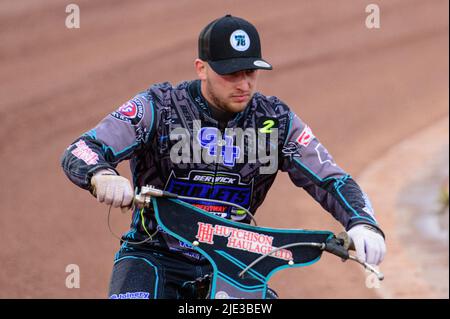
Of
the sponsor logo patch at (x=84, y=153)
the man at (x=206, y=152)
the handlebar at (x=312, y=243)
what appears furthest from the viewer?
the man at (x=206, y=152)

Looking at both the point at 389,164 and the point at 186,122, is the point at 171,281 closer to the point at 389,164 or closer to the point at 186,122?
the point at 186,122

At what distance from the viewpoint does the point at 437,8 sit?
1688cm

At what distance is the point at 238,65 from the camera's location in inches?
177

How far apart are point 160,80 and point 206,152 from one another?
8.10 meters

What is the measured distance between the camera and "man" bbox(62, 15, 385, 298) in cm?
446

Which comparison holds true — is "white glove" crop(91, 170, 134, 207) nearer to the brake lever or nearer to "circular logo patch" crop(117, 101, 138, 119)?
"circular logo patch" crop(117, 101, 138, 119)

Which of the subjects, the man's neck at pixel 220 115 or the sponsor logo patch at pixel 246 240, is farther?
the man's neck at pixel 220 115

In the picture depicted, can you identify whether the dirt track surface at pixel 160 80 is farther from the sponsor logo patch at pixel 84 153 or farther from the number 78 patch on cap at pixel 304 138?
the sponsor logo patch at pixel 84 153

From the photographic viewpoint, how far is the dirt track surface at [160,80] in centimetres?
914

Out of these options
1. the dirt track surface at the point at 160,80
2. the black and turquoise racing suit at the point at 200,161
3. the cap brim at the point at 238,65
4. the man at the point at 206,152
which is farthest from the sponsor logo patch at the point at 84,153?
the dirt track surface at the point at 160,80

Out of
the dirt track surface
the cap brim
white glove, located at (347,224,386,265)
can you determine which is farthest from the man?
the dirt track surface

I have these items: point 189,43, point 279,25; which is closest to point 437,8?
point 279,25

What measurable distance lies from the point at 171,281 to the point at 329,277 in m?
4.78

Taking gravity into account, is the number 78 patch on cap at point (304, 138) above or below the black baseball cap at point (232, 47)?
below
